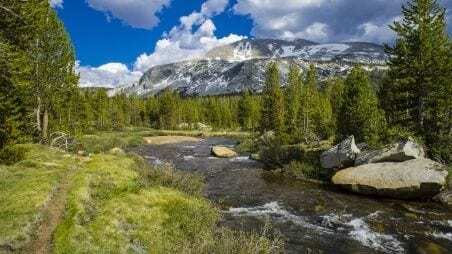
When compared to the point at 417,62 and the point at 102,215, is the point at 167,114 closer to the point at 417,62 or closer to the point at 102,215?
the point at 417,62

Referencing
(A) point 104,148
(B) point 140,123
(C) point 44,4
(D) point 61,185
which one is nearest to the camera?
(D) point 61,185

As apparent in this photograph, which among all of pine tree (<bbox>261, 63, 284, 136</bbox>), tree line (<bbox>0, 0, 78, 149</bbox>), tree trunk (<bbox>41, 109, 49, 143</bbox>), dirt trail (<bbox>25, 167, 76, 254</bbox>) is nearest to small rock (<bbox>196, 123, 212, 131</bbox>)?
pine tree (<bbox>261, 63, 284, 136</bbox>)

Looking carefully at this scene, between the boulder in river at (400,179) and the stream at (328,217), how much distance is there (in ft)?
2.80

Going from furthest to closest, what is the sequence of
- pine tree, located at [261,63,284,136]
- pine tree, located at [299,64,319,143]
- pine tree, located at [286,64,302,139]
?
pine tree, located at [261,63,284,136] → pine tree, located at [299,64,319,143] → pine tree, located at [286,64,302,139]

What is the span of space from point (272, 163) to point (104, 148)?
28.8m

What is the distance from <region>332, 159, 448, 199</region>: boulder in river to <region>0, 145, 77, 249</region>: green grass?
839 inches

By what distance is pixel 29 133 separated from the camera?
131 ft

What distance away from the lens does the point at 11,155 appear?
98.7 feet

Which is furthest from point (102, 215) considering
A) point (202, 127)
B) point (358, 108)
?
point (202, 127)

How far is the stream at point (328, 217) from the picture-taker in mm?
21453

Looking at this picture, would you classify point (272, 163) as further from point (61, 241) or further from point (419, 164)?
point (61, 241)

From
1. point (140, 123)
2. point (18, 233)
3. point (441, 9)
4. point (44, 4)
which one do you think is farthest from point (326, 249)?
point (140, 123)

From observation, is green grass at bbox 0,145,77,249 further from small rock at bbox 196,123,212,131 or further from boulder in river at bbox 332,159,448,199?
small rock at bbox 196,123,212,131

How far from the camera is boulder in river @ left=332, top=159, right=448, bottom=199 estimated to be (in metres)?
31.2
